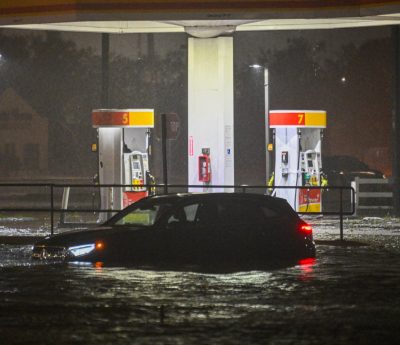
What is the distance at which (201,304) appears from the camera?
1324 centimetres

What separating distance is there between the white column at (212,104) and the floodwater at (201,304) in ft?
32.9

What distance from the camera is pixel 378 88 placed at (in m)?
80.4

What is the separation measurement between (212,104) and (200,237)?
12020mm

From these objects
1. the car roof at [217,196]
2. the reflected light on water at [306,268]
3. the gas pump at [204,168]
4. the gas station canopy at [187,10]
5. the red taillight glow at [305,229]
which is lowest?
the reflected light on water at [306,268]

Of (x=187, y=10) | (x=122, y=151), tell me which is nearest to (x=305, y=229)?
(x=187, y=10)

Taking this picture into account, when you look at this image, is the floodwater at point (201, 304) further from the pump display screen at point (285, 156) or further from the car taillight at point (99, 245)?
the pump display screen at point (285, 156)

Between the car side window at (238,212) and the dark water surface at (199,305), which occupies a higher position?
the car side window at (238,212)

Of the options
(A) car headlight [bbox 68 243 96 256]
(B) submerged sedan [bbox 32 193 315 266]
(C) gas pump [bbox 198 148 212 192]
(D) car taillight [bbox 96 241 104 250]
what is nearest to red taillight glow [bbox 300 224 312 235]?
(B) submerged sedan [bbox 32 193 315 266]

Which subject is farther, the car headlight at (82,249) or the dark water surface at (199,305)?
the car headlight at (82,249)

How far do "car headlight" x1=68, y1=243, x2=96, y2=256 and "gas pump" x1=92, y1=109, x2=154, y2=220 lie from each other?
38.5 feet

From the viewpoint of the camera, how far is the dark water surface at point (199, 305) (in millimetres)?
10883

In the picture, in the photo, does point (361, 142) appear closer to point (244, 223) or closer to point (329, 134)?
point (329, 134)

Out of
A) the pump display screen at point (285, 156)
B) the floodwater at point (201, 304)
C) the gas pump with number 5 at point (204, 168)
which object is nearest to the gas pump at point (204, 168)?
the gas pump with number 5 at point (204, 168)

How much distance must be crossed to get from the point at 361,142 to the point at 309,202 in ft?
176
